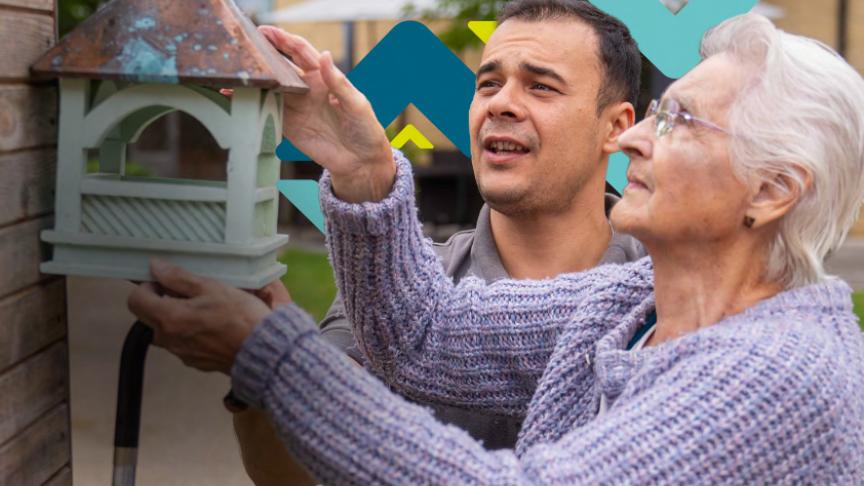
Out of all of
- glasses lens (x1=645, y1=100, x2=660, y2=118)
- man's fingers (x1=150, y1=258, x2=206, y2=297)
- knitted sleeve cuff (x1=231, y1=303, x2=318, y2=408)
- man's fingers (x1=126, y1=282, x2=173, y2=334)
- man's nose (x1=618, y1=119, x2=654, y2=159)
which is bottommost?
knitted sleeve cuff (x1=231, y1=303, x2=318, y2=408)

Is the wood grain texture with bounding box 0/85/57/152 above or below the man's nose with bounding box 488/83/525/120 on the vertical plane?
above

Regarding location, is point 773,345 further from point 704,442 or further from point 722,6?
point 722,6

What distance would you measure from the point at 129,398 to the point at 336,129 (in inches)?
23.2

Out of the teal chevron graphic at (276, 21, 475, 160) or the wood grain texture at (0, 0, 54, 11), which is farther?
the teal chevron graphic at (276, 21, 475, 160)

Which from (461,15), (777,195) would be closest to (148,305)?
(777,195)

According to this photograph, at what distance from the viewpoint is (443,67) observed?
128 inches

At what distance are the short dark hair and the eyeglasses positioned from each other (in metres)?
1.05

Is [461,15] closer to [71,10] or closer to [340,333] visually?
[71,10]

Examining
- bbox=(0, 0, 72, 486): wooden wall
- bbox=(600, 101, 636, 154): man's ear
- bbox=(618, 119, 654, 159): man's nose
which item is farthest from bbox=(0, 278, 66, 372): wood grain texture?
bbox=(600, 101, 636, 154): man's ear

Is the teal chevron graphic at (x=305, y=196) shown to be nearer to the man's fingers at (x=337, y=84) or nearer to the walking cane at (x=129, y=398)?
the man's fingers at (x=337, y=84)

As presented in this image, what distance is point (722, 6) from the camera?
319 cm

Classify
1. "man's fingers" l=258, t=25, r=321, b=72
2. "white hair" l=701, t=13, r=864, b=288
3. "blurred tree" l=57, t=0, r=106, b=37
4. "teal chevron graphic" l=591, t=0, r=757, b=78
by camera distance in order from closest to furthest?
"white hair" l=701, t=13, r=864, b=288, "man's fingers" l=258, t=25, r=321, b=72, "teal chevron graphic" l=591, t=0, r=757, b=78, "blurred tree" l=57, t=0, r=106, b=37

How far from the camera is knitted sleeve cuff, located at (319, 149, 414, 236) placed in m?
1.99

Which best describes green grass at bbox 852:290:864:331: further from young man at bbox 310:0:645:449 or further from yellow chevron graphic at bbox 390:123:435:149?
young man at bbox 310:0:645:449
